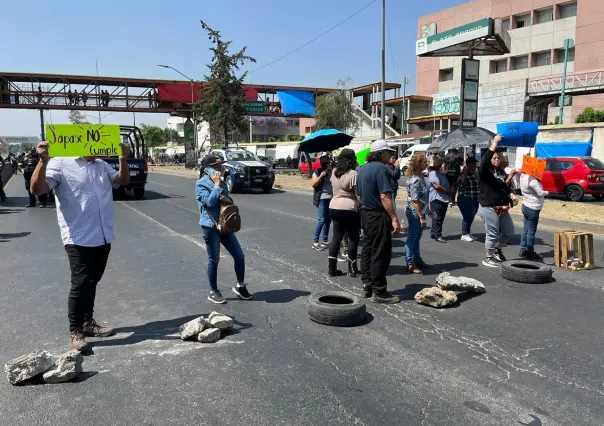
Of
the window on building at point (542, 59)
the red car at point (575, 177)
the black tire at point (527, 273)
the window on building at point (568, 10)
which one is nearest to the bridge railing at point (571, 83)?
the window on building at point (542, 59)

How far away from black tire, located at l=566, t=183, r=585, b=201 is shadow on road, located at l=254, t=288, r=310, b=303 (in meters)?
14.3

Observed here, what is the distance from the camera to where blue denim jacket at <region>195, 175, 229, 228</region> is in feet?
16.7

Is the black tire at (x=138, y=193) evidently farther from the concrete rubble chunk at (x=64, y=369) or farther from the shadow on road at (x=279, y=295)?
the concrete rubble chunk at (x=64, y=369)

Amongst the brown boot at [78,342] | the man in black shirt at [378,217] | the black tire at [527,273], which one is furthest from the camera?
the black tire at [527,273]

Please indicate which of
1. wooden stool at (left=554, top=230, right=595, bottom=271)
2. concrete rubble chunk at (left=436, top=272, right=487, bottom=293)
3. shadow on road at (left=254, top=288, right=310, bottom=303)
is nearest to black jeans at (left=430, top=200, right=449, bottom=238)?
wooden stool at (left=554, top=230, right=595, bottom=271)

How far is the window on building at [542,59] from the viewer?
148 ft

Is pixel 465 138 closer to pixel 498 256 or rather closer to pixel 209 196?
pixel 498 256

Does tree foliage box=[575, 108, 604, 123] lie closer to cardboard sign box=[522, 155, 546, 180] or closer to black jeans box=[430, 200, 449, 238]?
black jeans box=[430, 200, 449, 238]

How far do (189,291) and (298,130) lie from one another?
7668 cm

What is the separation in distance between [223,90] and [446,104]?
917 inches

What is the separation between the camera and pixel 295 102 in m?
53.2

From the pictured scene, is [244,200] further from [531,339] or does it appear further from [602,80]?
[602,80]

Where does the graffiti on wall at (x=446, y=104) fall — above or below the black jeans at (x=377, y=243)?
above

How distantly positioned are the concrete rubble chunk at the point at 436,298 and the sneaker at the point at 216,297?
7.24 ft
